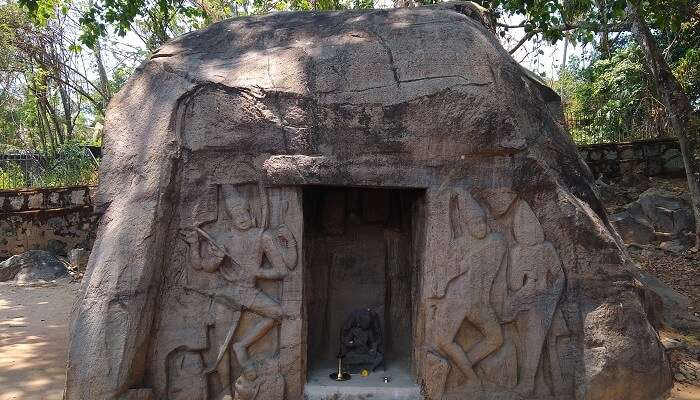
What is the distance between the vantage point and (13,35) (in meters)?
12.6

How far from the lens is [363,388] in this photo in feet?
13.1

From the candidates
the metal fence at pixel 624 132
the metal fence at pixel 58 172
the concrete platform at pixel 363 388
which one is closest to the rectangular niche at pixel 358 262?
the concrete platform at pixel 363 388

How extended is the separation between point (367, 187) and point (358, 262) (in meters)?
1.22

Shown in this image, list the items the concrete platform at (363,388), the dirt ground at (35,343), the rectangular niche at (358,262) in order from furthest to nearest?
the rectangular niche at (358,262), the dirt ground at (35,343), the concrete platform at (363,388)

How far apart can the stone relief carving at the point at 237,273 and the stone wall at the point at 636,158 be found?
8.35 metres

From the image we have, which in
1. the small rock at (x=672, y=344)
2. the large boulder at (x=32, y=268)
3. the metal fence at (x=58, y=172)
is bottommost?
the small rock at (x=672, y=344)

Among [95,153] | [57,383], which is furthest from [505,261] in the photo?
[95,153]

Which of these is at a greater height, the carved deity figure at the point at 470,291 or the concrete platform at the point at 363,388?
the carved deity figure at the point at 470,291

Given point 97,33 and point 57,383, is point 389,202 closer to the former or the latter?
point 57,383

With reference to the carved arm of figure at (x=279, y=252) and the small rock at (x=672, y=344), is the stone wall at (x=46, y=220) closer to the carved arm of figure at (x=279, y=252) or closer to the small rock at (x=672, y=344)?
the carved arm of figure at (x=279, y=252)

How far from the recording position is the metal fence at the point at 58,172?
1094 cm

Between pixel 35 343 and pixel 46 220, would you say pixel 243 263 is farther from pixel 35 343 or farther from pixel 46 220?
pixel 46 220

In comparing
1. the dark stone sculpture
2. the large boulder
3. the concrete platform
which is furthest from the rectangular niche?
the large boulder

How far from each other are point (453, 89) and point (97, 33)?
5831mm
